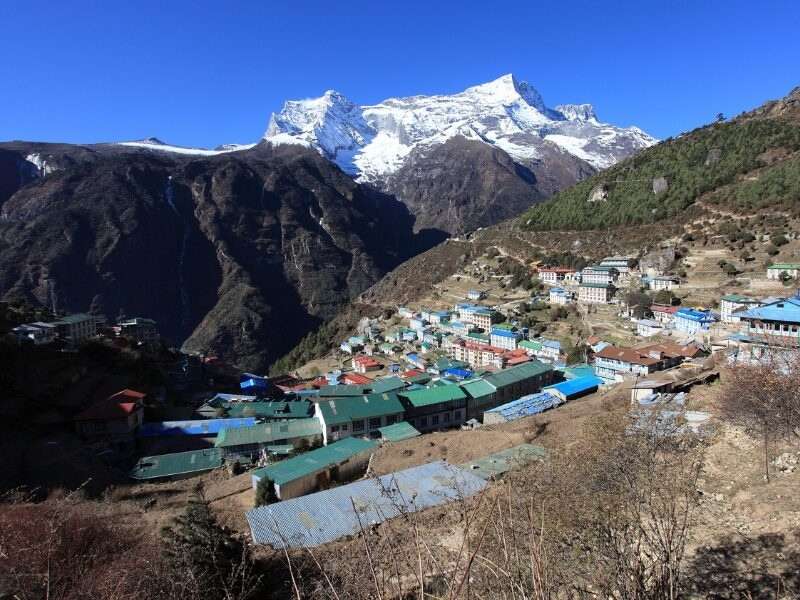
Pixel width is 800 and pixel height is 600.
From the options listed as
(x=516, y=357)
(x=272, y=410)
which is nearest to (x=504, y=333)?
(x=516, y=357)

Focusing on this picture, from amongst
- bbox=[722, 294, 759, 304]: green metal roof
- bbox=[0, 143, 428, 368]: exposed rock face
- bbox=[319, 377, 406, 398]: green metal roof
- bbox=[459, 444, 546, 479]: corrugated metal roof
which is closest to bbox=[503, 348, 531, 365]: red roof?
bbox=[319, 377, 406, 398]: green metal roof

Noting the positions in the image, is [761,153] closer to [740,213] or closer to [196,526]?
[740,213]

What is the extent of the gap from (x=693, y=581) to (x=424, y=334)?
4820 cm

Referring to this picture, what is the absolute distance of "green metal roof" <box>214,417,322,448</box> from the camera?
81.2ft

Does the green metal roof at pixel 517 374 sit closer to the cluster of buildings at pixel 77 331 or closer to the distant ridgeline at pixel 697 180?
the cluster of buildings at pixel 77 331

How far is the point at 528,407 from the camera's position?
26344mm

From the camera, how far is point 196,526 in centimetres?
793

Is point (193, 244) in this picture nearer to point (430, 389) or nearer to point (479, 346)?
point (479, 346)

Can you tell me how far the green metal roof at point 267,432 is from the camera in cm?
2475

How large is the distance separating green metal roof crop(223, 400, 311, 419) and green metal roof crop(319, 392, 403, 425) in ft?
12.1

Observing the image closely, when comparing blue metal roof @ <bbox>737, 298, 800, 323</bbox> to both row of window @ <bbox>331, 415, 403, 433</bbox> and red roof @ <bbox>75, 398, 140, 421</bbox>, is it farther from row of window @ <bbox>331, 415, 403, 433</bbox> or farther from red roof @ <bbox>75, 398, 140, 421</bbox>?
red roof @ <bbox>75, 398, 140, 421</bbox>

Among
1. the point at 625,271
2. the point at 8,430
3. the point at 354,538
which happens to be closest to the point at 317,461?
the point at 354,538

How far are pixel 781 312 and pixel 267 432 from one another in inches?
1127

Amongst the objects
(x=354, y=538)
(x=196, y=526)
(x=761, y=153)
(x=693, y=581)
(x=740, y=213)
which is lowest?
(x=354, y=538)
